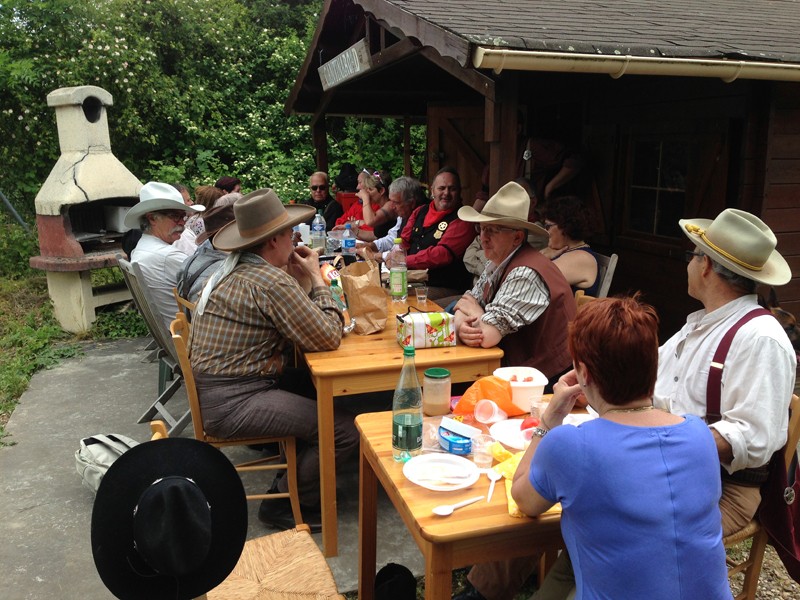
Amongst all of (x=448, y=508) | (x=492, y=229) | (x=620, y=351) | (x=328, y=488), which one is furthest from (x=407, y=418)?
(x=492, y=229)

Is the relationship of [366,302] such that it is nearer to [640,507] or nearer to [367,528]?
[367,528]

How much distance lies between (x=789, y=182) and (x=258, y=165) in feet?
33.0

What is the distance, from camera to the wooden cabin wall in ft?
15.8

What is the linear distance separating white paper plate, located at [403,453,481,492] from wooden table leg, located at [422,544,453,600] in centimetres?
18

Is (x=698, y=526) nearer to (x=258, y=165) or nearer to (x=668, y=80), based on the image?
(x=668, y=80)

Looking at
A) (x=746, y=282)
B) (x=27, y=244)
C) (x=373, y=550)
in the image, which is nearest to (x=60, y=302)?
(x=27, y=244)

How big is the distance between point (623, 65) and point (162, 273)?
10.3 feet

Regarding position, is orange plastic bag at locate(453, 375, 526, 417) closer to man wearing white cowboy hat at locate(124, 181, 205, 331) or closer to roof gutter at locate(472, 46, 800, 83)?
roof gutter at locate(472, 46, 800, 83)

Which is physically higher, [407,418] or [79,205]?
[79,205]

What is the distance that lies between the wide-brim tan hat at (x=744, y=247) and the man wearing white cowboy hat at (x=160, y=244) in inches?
129

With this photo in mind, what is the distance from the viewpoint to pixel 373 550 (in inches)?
102

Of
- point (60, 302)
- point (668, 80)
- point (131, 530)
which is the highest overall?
point (668, 80)

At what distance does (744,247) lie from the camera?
217 centimetres

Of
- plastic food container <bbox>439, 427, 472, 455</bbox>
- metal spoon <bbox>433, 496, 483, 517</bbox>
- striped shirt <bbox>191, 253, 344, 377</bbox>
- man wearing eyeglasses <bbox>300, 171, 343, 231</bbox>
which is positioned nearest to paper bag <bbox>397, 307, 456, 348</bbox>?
striped shirt <bbox>191, 253, 344, 377</bbox>
